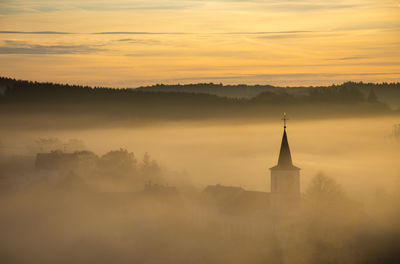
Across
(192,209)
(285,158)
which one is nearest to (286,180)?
(285,158)

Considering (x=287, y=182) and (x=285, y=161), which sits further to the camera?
(x=285, y=161)

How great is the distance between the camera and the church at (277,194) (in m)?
93.9

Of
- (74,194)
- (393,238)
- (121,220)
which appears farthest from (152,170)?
(393,238)

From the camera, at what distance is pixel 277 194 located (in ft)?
309

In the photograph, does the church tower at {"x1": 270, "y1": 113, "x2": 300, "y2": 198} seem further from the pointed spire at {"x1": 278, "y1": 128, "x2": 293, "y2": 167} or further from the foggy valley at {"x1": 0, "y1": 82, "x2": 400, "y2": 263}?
the foggy valley at {"x1": 0, "y1": 82, "x2": 400, "y2": 263}

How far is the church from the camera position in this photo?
93938mm

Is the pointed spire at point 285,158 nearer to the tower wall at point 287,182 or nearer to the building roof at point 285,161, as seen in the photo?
the building roof at point 285,161

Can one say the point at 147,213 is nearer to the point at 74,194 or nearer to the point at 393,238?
the point at 74,194

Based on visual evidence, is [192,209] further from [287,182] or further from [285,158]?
[285,158]

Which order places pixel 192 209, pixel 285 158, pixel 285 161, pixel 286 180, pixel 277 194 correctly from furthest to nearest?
pixel 192 209 < pixel 285 158 < pixel 285 161 < pixel 286 180 < pixel 277 194

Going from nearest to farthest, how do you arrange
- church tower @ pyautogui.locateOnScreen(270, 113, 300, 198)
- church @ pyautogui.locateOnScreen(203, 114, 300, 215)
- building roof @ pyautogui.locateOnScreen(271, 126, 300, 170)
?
church @ pyautogui.locateOnScreen(203, 114, 300, 215) < church tower @ pyautogui.locateOnScreen(270, 113, 300, 198) < building roof @ pyautogui.locateOnScreen(271, 126, 300, 170)

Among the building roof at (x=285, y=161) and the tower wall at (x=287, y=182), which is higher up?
the building roof at (x=285, y=161)

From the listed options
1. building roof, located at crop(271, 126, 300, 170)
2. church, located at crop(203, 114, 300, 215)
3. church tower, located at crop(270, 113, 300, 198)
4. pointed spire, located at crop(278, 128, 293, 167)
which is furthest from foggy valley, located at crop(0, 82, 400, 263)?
pointed spire, located at crop(278, 128, 293, 167)

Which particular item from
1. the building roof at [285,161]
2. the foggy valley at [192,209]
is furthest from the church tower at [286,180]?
the foggy valley at [192,209]
